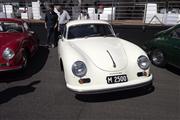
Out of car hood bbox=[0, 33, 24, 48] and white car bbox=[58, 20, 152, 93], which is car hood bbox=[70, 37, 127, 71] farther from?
car hood bbox=[0, 33, 24, 48]

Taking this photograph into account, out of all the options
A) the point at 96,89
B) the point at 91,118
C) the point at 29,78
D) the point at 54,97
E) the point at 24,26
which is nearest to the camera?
the point at 91,118

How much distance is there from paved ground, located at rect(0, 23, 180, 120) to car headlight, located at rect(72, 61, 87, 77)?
58cm

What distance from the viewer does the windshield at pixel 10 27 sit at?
7.34 metres

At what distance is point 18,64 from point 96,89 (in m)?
2.49

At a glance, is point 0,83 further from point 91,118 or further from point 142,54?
point 142,54

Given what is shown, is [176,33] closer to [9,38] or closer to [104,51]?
[104,51]

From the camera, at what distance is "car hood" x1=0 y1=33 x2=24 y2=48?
20.2 feet

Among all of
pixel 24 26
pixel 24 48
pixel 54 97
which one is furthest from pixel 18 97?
pixel 24 26

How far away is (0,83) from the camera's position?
5914mm

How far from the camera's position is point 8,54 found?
5914mm

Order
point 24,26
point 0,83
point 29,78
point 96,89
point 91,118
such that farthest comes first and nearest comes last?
point 24,26, point 29,78, point 0,83, point 96,89, point 91,118

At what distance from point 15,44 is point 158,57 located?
383cm

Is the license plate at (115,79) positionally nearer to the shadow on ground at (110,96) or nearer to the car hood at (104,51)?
the car hood at (104,51)

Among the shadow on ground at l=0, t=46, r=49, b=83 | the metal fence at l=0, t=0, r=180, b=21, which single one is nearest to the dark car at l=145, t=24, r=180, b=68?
the shadow on ground at l=0, t=46, r=49, b=83
